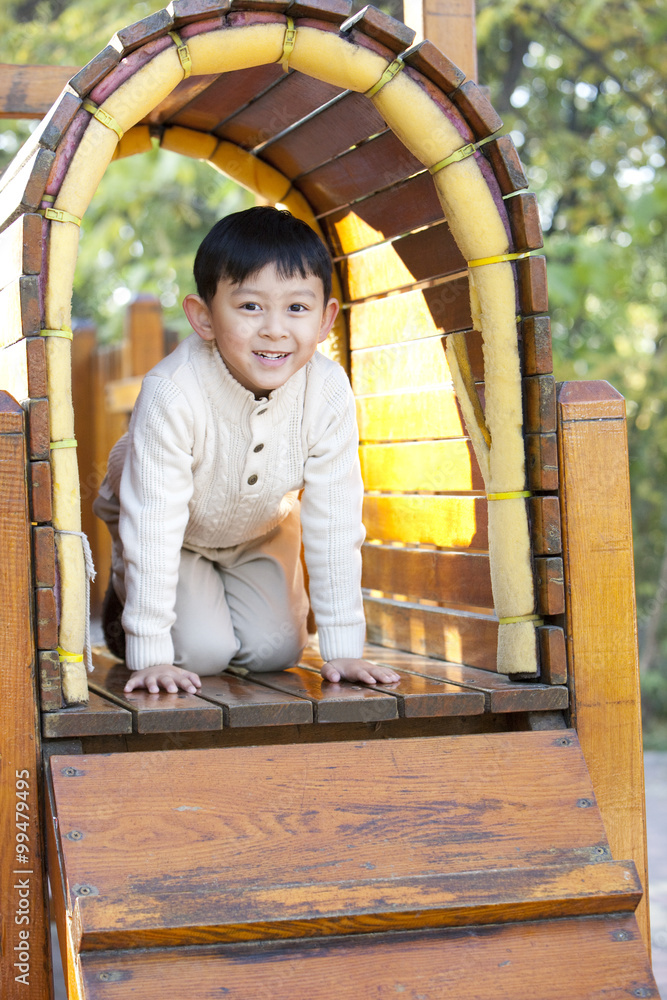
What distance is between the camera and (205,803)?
2.08m

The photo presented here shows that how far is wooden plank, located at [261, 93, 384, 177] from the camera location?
280 centimetres

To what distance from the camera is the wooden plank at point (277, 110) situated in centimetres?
282

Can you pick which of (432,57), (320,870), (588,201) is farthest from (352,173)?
(588,201)

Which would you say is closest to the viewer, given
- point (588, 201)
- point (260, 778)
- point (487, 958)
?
point (487, 958)

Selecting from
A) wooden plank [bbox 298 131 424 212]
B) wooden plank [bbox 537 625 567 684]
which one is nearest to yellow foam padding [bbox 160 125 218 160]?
wooden plank [bbox 298 131 424 212]

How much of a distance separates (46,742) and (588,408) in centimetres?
143

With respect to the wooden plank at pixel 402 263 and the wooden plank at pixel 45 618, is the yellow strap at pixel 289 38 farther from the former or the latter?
the wooden plank at pixel 45 618

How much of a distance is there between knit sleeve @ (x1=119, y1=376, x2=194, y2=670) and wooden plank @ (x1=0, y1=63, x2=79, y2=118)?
151 cm

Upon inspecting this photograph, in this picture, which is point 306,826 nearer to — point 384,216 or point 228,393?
point 228,393

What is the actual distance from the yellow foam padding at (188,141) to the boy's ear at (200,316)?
75 centimetres

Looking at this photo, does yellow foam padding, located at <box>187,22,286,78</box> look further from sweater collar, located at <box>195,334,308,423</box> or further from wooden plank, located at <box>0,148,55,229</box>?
sweater collar, located at <box>195,334,308,423</box>

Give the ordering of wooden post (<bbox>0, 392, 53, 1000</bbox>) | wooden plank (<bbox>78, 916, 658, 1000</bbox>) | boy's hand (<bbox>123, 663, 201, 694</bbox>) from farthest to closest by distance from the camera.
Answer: boy's hand (<bbox>123, 663, 201, 694</bbox>) < wooden post (<bbox>0, 392, 53, 1000</bbox>) < wooden plank (<bbox>78, 916, 658, 1000</bbox>)

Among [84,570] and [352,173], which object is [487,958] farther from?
[352,173]

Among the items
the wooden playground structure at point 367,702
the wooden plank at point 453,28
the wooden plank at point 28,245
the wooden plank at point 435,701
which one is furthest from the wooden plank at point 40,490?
the wooden plank at point 453,28
